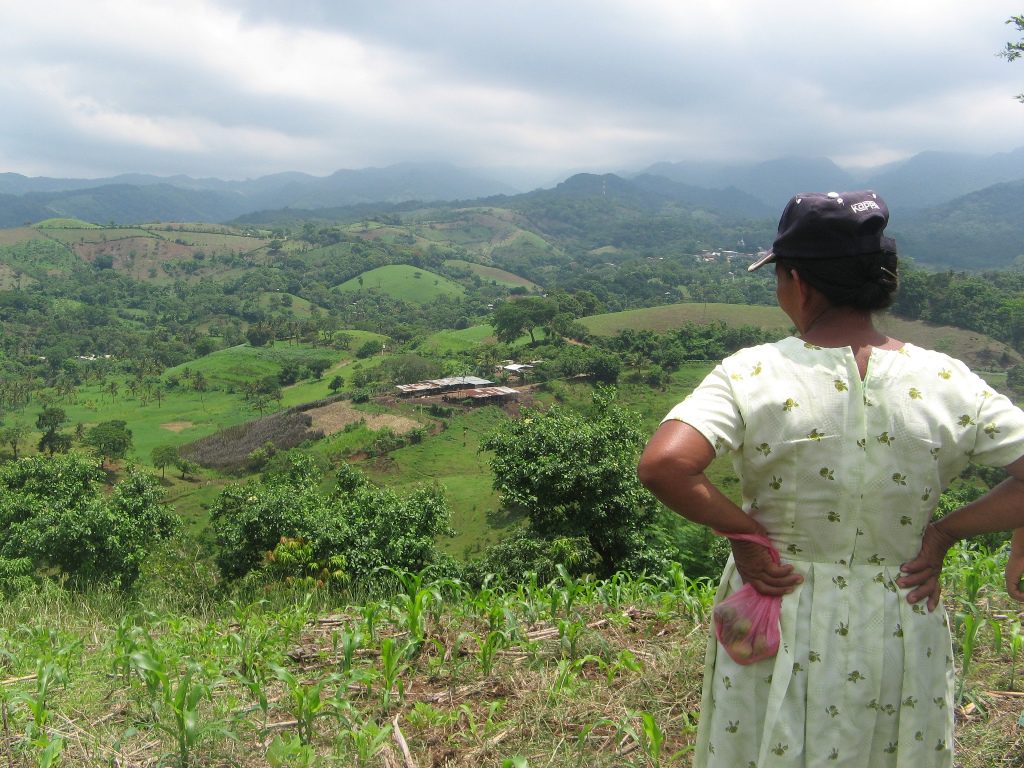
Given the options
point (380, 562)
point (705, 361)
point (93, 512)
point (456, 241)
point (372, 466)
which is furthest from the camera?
point (456, 241)

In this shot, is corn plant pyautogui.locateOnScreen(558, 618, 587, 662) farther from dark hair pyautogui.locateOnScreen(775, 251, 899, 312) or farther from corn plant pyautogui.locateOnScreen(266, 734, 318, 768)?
dark hair pyautogui.locateOnScreen(775, 251, 899, 312)

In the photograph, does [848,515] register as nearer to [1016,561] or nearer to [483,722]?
[1016,561]

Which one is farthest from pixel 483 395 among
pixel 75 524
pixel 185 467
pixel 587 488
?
pixel 587 488

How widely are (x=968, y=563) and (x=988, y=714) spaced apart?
189cm

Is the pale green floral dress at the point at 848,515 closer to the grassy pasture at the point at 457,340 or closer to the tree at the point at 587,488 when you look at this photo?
the tree at the point at 587,488

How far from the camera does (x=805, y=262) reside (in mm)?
1466

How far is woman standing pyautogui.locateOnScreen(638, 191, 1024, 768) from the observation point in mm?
1407

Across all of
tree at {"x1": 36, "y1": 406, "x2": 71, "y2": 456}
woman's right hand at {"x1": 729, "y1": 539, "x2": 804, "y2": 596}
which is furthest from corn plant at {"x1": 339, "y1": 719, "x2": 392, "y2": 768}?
tree at {"x1": 36, "y1": 406, "x2": 71, "y2": 456}

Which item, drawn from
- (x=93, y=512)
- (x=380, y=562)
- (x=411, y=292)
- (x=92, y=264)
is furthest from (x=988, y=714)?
(x=92, y=264)

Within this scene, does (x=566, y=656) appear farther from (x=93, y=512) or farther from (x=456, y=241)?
(x=456, y=241)

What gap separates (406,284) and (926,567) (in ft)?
391

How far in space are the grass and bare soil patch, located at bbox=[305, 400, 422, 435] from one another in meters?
40.5

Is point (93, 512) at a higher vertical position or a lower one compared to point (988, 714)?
lower

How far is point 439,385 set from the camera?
177 feet
